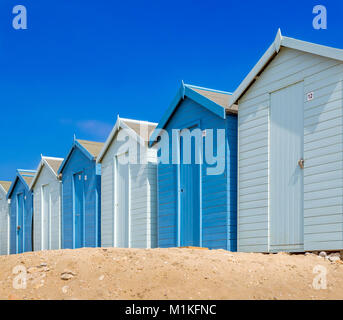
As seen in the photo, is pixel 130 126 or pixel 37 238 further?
pixel 37 238

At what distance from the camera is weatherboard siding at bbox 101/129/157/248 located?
14.8m

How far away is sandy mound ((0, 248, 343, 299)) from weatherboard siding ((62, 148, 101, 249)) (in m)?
7.99

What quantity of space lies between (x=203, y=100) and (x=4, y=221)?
1616 centimetres

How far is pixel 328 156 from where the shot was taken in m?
9.62

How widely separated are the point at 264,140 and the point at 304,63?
1.72 m

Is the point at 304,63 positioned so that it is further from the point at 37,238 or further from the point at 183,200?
the point at 37,238

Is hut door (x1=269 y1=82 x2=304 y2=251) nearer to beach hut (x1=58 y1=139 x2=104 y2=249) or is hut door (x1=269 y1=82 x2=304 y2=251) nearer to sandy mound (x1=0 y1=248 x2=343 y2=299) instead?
sandy mound (x1=0 y1=248 x2=343 y2=299)

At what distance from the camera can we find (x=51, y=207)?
20781 millimetres

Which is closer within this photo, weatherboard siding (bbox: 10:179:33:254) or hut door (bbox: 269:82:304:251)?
hut door (bbox: 269:82:304:251)

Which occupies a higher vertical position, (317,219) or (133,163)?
(133,163)

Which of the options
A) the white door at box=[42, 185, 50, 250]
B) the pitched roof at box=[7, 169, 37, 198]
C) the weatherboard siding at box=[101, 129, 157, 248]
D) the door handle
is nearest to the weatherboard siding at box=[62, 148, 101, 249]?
the weatherboard siding at box=[101, 129, 157, 248]

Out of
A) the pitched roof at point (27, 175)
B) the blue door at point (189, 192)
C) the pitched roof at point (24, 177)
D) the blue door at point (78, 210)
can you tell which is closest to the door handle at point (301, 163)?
the blue door at point (189, 192)

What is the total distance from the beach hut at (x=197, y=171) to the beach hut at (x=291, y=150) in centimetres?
34

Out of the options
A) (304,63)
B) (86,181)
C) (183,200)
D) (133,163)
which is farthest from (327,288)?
(86,181)
